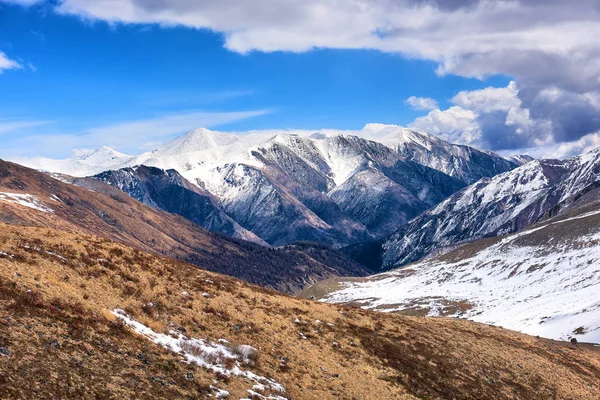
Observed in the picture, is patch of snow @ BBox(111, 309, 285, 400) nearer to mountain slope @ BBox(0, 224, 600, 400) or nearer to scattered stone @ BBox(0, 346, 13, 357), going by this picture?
mountain slope @ BBox(0, 224, 600, 400)

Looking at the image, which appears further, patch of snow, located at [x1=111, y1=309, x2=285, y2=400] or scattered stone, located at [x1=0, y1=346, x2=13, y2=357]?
patch of snow, located at [x1=111, y1=309, x2=285, y2=400]

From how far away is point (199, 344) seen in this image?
32812 millimetres

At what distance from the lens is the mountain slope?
2487 centimetres

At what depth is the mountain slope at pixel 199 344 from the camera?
24.9 m

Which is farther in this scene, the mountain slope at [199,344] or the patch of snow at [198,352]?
the patch of snow at [198,352]

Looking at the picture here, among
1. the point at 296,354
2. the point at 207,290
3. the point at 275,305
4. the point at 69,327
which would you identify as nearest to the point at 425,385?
the point at 296,354

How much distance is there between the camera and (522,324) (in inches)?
5153

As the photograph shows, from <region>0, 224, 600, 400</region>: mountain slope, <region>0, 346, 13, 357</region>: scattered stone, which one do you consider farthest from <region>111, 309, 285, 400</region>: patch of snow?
<region>0, 346, 13, 357</region>: scattered stone

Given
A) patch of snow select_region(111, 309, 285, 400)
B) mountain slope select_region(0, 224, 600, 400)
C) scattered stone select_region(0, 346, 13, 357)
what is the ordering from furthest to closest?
patch of snow select_region(111, 309, 285, 400), mountain slope select_region(0, 224, 600, 400), scattered stone select_region(0, 346, 13, 357)

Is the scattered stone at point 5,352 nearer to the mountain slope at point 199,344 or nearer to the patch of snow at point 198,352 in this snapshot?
the mountain slope at point 199,344

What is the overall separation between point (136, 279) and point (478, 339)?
128 ft

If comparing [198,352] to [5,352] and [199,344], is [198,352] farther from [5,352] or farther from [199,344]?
[5,352]

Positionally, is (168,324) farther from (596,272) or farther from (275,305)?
(596,272)

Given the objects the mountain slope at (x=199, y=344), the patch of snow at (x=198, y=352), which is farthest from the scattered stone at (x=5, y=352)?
the patch of snow at (x=198, y=352)
